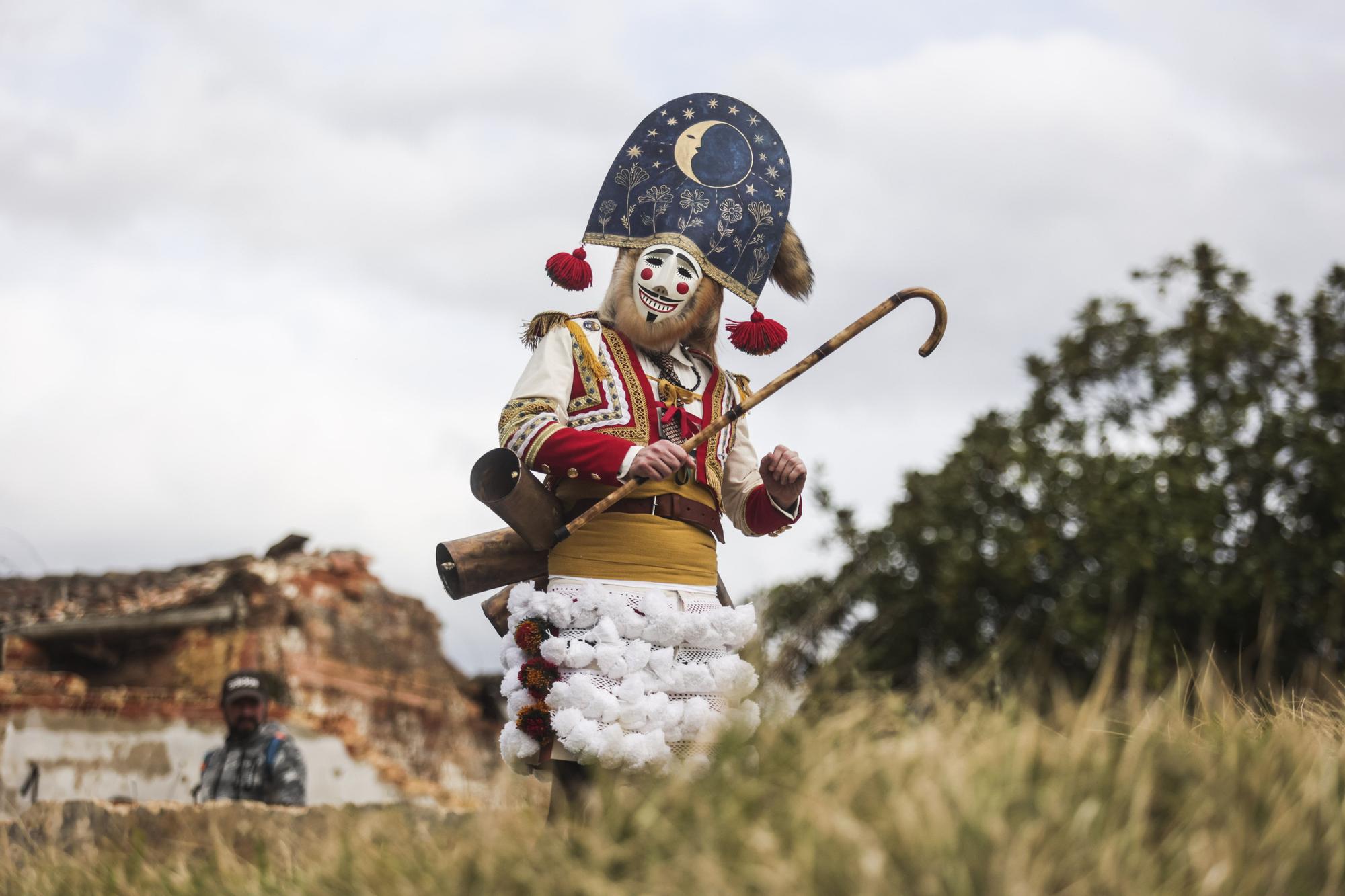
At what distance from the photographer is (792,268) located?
4.66m

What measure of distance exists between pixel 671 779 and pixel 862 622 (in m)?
12.4

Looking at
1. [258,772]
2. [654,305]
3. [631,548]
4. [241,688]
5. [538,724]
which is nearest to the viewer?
[538,724]

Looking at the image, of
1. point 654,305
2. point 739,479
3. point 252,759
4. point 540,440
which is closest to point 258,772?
point 252,759

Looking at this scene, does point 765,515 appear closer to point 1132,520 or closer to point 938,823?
point 938,823

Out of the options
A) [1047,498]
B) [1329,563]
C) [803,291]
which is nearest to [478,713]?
[1047,498]

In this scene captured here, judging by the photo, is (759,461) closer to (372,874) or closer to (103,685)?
(372,874)

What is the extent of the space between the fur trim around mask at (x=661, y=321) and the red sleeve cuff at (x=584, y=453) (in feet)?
1.44

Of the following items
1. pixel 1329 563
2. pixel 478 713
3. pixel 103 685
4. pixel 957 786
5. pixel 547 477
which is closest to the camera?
pixel 957 786

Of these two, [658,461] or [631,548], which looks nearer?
[658,461]

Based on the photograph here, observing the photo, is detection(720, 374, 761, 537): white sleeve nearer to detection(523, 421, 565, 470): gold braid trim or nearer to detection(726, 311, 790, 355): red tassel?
detection(726, 311, 790, 355): red tassel

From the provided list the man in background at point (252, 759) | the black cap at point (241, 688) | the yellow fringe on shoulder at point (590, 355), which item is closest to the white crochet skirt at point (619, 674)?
the yellow fringe on shoulder at point (590, 355)

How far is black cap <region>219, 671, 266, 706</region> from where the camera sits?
876cm

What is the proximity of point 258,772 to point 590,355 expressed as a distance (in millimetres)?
5443

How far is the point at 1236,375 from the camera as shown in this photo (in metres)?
16.4
